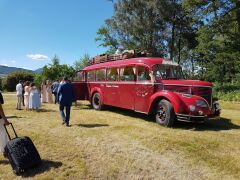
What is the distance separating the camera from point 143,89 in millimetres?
11773

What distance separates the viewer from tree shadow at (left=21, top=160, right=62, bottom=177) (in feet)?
20.9

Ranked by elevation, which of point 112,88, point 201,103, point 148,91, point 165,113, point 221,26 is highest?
point 221,26

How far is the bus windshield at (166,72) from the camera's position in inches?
451

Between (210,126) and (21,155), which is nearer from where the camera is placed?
(21,155)

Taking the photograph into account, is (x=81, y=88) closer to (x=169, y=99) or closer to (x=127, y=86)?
(x=127, y=86)

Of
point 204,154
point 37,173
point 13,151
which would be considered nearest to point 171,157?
point 204,154

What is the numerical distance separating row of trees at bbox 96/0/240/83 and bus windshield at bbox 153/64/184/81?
59.5 ft

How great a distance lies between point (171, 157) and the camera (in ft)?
23.8

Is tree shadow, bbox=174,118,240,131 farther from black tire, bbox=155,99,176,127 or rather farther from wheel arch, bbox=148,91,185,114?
wheel arch, bbox=148,91,185,114

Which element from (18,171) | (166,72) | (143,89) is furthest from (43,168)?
(166,72)

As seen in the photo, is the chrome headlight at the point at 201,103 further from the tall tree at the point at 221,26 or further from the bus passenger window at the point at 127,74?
the tall tree at the point at 221,26

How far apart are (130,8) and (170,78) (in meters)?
25.3

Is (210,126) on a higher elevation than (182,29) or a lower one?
lower

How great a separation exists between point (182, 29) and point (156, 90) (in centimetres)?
2840
